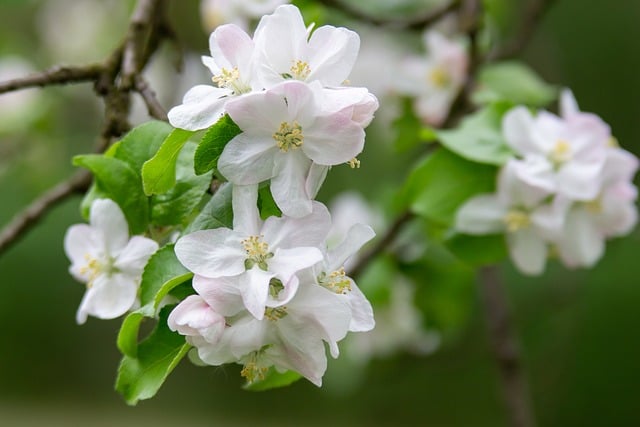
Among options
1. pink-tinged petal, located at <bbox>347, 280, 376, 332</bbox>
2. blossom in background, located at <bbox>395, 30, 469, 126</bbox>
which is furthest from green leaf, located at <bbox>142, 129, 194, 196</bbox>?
blossom in background, located at <bbox>395, 30, 469, 126</bbox>

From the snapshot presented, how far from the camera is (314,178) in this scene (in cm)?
42

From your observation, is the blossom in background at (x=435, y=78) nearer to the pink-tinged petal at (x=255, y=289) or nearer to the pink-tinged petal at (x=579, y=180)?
the pink-tinged petal at (x=579, y=180)

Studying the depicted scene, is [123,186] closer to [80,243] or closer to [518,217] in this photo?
[80,243]

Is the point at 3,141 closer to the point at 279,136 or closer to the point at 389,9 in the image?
the point at 389,9

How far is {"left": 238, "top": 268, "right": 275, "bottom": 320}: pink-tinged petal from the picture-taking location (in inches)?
15.2

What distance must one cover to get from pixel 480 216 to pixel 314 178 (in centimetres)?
34

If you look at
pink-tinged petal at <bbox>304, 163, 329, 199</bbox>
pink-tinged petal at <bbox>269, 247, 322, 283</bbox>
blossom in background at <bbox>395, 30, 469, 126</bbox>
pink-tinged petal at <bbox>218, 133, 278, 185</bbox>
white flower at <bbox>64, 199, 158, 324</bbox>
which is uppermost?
pink-tinged petal at <bbox>218, 133, 278, 185</bbox>

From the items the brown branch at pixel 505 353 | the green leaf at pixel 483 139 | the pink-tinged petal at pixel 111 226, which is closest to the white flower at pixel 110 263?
the pink-tinged petal at pixel 111 226

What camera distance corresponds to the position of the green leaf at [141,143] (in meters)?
0.50

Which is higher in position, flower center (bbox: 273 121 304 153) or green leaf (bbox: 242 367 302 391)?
flower center (bbox: 273 121 304 153)

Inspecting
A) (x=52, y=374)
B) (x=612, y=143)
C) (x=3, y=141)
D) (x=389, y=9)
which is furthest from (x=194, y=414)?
(x=612, y=143)

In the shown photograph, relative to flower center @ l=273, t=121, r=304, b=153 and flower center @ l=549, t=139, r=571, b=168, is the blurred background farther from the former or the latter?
flower center @ l=273, t=121, r=304, b=153

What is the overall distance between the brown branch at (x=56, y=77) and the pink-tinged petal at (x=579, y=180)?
1.23ft

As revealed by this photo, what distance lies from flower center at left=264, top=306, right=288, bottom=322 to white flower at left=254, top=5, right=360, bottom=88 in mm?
119
